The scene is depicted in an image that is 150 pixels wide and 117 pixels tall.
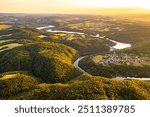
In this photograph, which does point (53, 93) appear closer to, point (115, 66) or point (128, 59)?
point (115, 66)

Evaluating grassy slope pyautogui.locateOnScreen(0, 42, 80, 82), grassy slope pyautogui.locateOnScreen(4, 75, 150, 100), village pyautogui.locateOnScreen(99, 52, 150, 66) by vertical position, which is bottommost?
village pyautogui.locateOnScreen(99, 52, 150, 66)

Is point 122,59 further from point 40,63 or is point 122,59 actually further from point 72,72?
point 40,63

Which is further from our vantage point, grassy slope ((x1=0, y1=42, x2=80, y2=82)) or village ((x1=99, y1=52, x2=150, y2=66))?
village ((x1=99, y1=52, x2=150, y2=66))

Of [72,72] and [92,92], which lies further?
[72,72]

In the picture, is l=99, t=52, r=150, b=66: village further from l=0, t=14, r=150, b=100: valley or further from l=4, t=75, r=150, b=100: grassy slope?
l=4, t=75, r=150, b=100: grassy slope

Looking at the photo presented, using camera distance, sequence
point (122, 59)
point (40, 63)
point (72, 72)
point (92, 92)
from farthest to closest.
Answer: point (122, 59)
point (40, 63)
point (72, 72)
point (92, 92)

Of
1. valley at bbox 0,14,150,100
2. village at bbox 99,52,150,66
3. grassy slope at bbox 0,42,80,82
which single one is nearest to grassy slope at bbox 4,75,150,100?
valley at bbox 0,14,150,100

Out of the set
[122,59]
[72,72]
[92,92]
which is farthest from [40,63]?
[92,92]

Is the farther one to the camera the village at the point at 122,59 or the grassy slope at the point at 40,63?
the village at the point at 122,59

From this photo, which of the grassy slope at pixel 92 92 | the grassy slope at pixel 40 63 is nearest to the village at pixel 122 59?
the grassy slope at pixel 40 63

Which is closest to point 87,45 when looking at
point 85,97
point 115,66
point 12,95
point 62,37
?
point 62,37

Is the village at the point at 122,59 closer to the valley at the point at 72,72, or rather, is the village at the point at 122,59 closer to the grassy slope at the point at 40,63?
the valley at the point at 72,72
